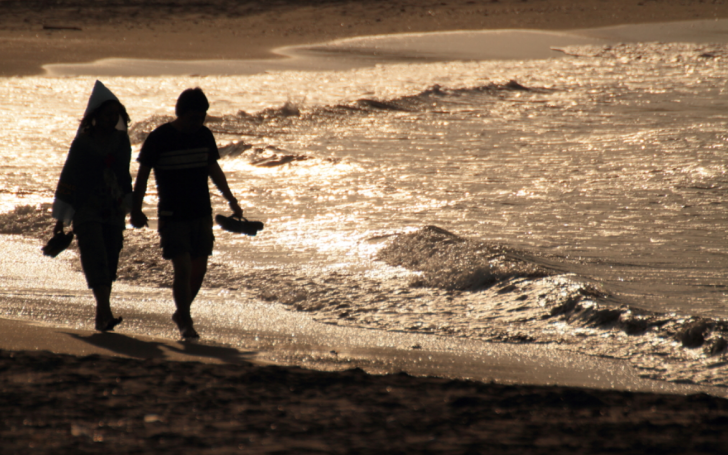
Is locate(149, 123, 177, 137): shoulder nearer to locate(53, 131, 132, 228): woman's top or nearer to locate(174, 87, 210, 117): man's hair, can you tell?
locate(174, 87, 210, 117): man's hair

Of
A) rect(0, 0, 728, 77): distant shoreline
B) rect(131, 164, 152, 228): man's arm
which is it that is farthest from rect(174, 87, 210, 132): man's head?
rect(0, 0, 728, 77): distant shoreline

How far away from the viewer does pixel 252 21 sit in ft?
98.1

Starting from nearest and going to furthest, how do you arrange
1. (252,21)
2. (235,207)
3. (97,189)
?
(97,189) < (235,207) < (252,21)

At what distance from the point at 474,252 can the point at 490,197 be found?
8.45 ft

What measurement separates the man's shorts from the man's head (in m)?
0.53

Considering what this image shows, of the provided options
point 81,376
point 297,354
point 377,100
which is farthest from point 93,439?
point 377,100

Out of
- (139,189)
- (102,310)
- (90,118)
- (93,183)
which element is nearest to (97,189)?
(93,183)

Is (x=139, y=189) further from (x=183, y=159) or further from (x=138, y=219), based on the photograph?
(x=183, y=159)

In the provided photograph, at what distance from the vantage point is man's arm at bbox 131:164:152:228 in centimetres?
443

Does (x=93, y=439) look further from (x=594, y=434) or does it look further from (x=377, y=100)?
(x=377, y=100)

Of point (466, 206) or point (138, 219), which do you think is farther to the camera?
point (466, 206)

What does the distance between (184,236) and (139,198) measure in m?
0.33

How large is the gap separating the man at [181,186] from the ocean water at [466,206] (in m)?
0.48

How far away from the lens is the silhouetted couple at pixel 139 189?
447cm
